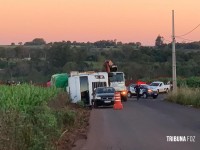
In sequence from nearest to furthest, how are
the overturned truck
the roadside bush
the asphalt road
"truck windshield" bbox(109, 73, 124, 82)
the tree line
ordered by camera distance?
the roadside bush, the asphalt road, the overturned truck, "truck windshield" bbox(109, 73, 124, 82), the tree line

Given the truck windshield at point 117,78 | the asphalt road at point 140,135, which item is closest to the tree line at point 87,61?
the truck windshield at point 117,78

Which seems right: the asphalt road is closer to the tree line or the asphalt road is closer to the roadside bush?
the roadside bush

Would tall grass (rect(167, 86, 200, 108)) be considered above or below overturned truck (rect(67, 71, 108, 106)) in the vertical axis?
below

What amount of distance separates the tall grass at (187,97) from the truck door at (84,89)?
7.72m

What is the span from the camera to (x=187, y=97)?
46562 mm

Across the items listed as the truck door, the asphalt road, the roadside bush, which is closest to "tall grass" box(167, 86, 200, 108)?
the truck door

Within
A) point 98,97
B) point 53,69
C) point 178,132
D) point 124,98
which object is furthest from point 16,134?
point 53,69

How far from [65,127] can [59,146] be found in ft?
20.6

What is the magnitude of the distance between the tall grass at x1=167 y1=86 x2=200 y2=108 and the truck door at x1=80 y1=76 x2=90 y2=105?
7.72m

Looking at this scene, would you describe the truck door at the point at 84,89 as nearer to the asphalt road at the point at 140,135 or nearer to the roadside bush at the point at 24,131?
the asphalt road at the point at 140,135

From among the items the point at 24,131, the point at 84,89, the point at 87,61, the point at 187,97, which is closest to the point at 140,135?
the point at 24,131

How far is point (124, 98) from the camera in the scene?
188ft

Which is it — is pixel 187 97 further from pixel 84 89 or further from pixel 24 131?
pixel 24 131

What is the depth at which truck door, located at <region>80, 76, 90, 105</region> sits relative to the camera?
47.3 meters
